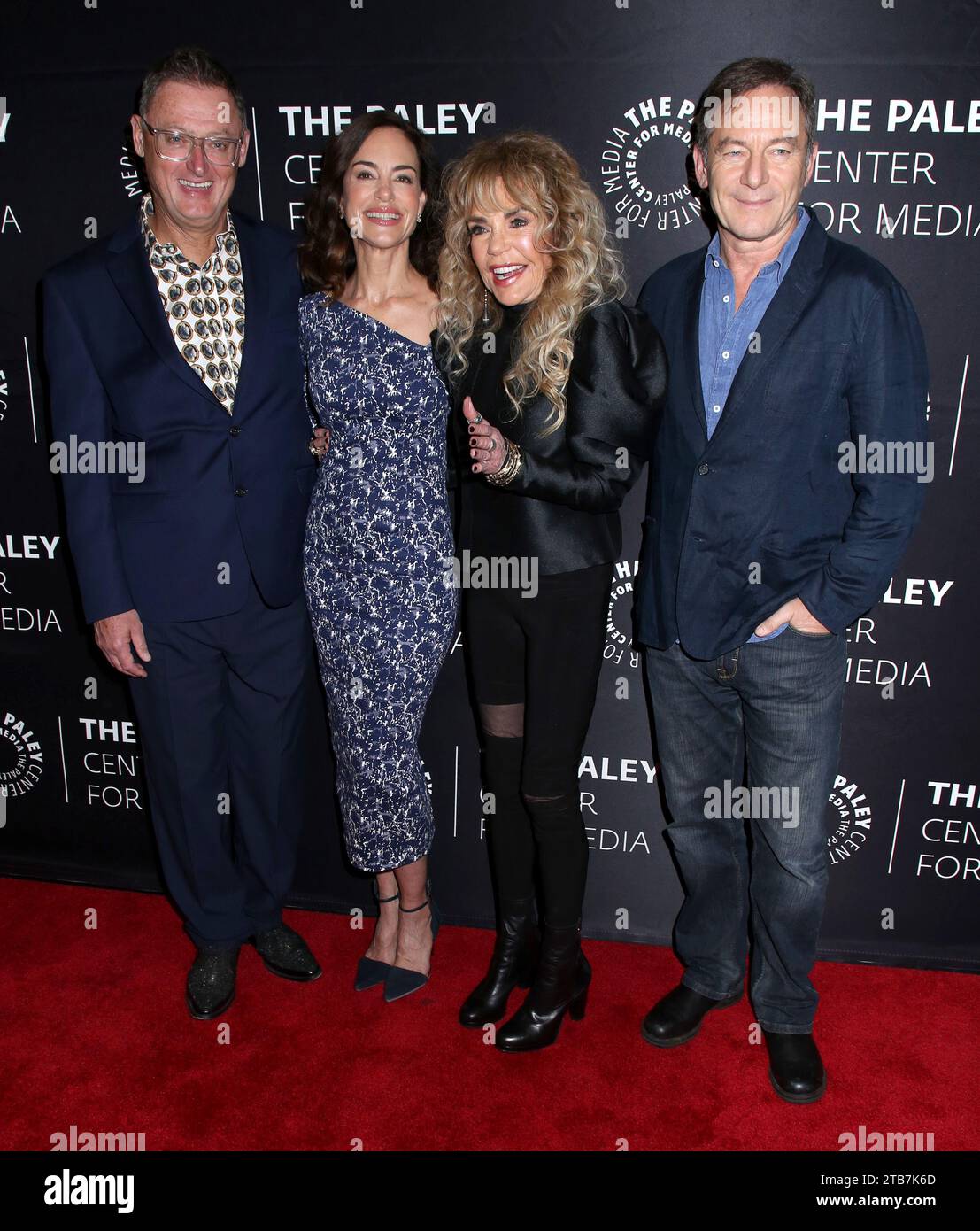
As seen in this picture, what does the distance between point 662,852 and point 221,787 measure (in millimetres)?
1320

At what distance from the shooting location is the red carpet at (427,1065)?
7.83 feet

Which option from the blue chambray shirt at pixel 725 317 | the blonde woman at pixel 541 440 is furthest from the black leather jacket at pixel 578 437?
the blue chambray shirt at pixel 725 317

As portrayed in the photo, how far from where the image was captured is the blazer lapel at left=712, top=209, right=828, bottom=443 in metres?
2.10

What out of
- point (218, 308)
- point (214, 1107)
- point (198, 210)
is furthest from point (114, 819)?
point (198, 210)

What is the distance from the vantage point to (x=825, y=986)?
2.94 m

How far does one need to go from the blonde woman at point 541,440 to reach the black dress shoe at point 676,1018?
0.41m

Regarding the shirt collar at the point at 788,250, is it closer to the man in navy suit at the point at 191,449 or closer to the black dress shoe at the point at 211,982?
the man in navy suit at the point at 191,449

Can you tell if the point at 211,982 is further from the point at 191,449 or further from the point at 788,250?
the point at 788,250

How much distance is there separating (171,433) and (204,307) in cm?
31

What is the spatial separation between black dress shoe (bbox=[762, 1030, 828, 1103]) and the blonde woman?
1.98 feet

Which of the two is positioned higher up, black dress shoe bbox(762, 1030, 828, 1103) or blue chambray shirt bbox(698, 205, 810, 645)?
blue chambray shirt bbox(698, 205, 810, 645)
